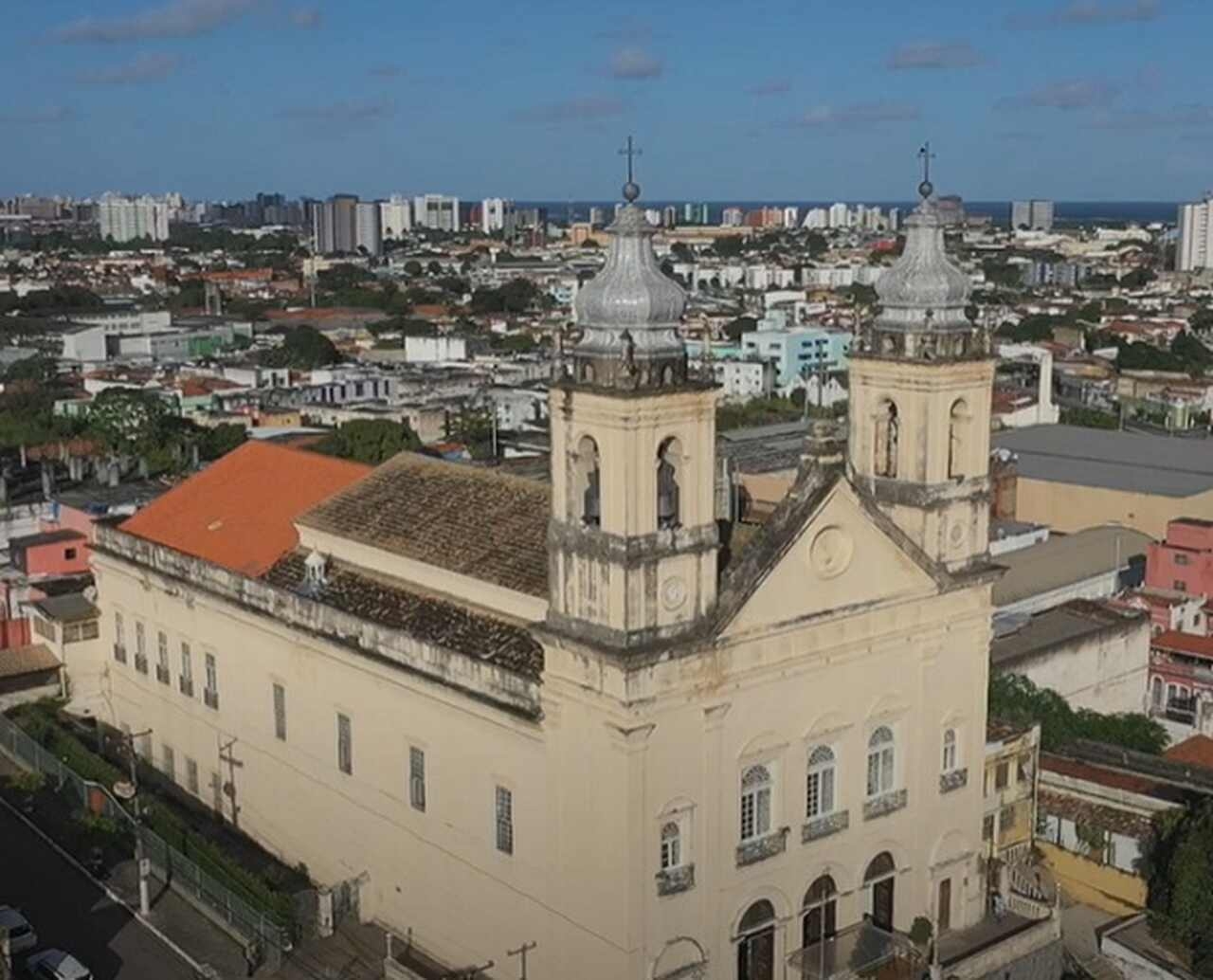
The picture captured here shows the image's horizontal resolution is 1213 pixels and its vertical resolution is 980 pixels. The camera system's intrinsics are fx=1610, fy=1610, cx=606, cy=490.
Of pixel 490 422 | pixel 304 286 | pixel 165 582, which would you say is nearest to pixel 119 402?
pixel 490 422

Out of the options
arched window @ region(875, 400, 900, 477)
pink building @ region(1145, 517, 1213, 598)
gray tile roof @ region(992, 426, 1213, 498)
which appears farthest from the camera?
gray tile roof @ region(992, 426, 1213, 498)

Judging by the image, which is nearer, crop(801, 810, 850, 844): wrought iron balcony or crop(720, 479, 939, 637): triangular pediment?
crop(720, 479, 939, 637): triangular pediment

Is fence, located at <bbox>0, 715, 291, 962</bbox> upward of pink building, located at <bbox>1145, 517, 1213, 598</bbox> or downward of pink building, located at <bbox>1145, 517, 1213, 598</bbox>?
downward

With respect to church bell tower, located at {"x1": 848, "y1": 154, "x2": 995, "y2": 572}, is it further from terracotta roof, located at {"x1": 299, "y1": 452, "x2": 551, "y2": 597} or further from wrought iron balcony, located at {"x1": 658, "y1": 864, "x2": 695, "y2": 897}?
wrought iron balcony, located at {"x1": 658, "y1": 864, "x2": 695, "y2": 897}

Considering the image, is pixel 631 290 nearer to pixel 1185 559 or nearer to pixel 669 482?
pixel 669 482

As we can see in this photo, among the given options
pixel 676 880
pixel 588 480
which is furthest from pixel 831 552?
pixel 676 880

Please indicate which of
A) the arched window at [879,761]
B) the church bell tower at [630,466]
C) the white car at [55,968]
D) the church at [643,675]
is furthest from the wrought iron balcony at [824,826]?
the white car at [55,968]

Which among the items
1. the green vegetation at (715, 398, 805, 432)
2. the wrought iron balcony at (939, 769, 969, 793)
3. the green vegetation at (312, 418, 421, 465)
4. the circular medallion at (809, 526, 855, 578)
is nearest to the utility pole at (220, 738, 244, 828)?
the circular medallion at (809, 526, 855, 578)
